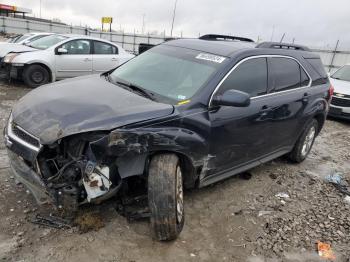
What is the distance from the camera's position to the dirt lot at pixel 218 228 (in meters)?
3.04

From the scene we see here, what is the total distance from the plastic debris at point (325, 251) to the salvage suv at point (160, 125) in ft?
3.97

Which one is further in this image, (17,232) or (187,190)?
(187,190)

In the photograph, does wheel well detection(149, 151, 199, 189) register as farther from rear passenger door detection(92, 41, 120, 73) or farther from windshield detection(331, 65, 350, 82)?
windshield detection(331, 65, 350, 82)

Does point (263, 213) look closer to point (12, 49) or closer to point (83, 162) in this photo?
point (83, 162)

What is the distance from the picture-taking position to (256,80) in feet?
13.7

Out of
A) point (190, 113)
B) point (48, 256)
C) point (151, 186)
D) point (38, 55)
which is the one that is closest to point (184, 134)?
point (190, 113)

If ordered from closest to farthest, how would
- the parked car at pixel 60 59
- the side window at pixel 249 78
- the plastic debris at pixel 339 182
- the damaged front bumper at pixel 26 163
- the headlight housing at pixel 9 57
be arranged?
1. the damaged front bumper at pixel 26 163
2. the side window at pixel 249 78
3. the plastic debris at pixel 339 182
4. the headlight housing at pixel 9 57
5. the parked car at pixel 60 59

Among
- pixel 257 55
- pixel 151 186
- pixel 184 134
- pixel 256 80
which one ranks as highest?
pixel 257 55

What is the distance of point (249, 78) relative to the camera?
161 inches

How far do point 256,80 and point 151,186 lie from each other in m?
1.95

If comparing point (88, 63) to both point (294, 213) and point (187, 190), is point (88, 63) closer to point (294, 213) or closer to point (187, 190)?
point (187, 190)

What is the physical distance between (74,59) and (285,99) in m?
6.86

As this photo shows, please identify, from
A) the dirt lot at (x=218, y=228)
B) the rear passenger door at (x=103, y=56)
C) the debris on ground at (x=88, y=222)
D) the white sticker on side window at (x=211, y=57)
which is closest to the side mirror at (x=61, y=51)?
the rear passenger door at (x=103, y=56)

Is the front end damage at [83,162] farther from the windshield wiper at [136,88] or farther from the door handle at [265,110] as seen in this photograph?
the door handle at [265,110]
